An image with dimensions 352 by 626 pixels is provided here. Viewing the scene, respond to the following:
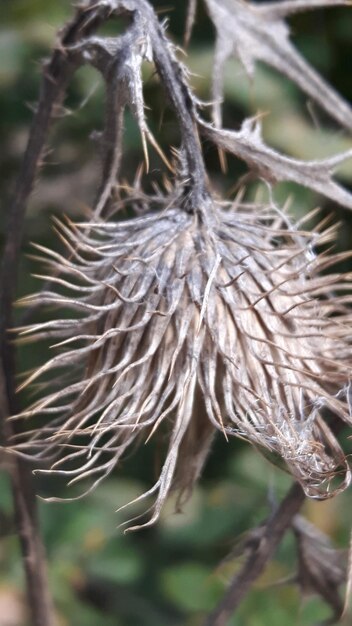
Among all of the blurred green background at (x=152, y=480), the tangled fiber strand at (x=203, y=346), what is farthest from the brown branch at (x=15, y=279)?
the blurred green background at (x=152, y=480)

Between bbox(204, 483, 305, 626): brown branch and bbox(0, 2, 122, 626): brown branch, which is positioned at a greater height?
bbox(0, 2, 122, 626): brown branch

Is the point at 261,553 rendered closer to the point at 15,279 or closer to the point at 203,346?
the point at 203,346

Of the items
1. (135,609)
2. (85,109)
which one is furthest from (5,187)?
(135,609)

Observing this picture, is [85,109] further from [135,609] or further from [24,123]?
[135,609]

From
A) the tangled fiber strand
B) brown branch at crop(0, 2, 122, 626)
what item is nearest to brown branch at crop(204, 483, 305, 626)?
the tangled fiber strand

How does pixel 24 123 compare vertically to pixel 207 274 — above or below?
above

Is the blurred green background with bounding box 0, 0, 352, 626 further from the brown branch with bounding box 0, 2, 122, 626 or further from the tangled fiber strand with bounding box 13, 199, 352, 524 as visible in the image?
the tangled fiber strand with bounding box 13, 199, 352, 524

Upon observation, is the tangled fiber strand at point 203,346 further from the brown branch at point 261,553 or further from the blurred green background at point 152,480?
the blurred green background at point 152,480
